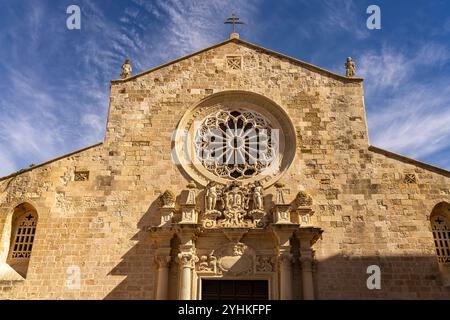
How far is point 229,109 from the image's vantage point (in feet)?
43.8

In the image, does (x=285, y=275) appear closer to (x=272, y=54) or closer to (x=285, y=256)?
(x=285, y=256)

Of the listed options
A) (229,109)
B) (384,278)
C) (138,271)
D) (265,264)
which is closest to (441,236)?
(384,278)

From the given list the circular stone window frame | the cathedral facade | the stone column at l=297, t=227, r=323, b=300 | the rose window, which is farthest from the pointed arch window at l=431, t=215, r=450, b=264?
the rose window

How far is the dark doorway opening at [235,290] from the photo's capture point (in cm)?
1088

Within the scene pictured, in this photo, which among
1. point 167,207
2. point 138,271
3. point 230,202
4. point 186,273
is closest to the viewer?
point 186,273

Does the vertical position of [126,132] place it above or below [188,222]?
above

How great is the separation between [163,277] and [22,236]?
4125 millimetres

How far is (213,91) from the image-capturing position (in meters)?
13.3

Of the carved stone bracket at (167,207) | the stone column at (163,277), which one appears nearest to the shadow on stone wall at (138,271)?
the stone column at (163,277)

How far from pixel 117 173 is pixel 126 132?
1311mm

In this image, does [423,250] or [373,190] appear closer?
[423,250]

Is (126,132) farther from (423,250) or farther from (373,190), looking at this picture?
(423,250)
